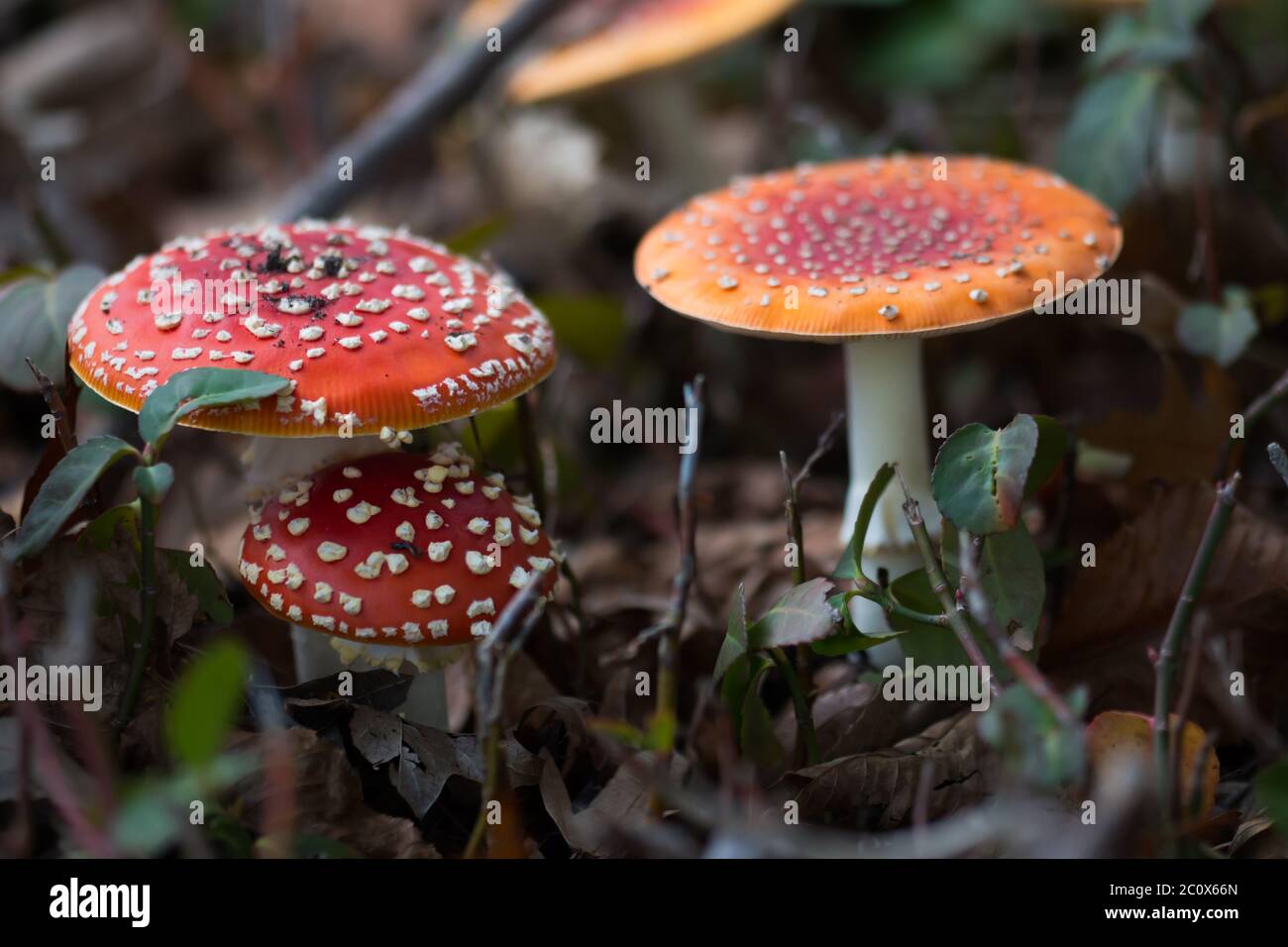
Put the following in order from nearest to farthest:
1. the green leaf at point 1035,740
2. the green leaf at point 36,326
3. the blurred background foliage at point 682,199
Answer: the green leaf at point 1035,740 < the green leaf at point 36,326 < the blurred background foliage at point 682,199

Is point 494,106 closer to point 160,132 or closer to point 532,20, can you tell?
point 532,20

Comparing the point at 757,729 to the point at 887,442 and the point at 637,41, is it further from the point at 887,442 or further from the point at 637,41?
the point at 637,41

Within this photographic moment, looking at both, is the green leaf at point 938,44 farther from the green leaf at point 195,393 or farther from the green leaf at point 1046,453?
the green leaf at point 195,393

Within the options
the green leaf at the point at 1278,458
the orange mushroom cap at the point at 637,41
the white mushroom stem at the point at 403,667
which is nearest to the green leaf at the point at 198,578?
the white mushroom stem at the point at 403,667

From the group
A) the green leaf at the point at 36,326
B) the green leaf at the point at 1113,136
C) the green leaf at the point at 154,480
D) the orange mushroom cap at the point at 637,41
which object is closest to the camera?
the green leaf at the point at 154,480

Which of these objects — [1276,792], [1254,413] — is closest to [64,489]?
[1276,792]

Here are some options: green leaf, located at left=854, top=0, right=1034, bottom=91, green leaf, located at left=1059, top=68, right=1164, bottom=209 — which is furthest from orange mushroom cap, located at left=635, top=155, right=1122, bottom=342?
green leaf, located at left=854, top=0, right=1034, bottom=91

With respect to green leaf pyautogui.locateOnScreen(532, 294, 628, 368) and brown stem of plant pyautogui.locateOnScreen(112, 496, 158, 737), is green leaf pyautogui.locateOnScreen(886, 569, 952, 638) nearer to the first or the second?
brown stem of plant pyautogui.locateOnScreen(112, 496, 158, 737)
